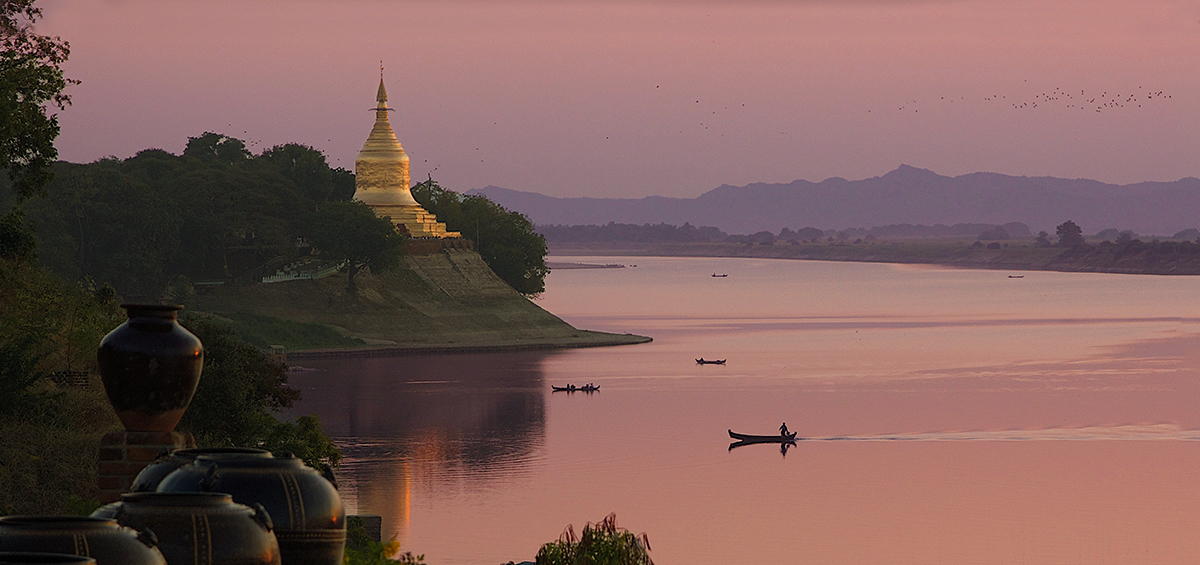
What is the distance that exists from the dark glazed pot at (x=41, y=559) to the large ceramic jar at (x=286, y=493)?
2.78m

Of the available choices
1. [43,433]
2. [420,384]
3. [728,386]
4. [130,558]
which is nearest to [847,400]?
[728,386]

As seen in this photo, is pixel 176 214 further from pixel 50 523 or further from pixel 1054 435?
pixel 50 523

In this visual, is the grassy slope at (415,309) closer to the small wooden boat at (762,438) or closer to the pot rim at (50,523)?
the small wooden boat at (762,438)

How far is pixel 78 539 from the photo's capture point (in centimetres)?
795

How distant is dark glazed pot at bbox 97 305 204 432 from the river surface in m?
27.3

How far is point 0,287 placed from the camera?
38.9 meters

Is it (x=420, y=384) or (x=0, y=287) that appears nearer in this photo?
(x=0, y=287)

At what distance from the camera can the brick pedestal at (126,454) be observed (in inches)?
533

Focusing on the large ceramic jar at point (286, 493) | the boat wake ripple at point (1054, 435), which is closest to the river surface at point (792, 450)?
the boat wake ripple at point (1054, 435)

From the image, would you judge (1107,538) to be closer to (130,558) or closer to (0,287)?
(0,287)

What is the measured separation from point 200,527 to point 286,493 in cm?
139

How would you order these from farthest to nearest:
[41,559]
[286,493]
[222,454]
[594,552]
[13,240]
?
1. [13,240]
2. [594,552]
3. [222,454]
4. [286,493]
5. [41,559]

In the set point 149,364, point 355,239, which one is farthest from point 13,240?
point 355,239

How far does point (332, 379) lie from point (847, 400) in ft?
86.0
